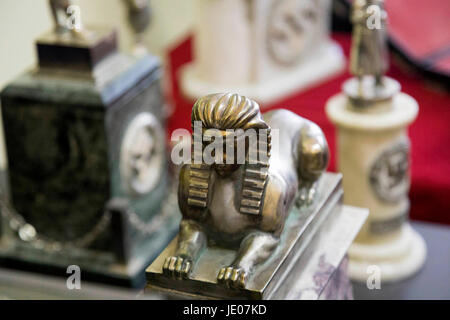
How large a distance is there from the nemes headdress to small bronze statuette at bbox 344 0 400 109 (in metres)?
1.66

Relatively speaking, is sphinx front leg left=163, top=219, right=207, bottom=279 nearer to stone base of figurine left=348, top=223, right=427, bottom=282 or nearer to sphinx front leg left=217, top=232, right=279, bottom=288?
sphinx front leg left=217, top=232, right=279, bottom=288

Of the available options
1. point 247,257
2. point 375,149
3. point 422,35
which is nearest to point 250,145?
point 247,257

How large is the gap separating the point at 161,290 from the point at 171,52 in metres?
4.97

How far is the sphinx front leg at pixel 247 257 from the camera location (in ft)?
7.25

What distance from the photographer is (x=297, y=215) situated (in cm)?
258

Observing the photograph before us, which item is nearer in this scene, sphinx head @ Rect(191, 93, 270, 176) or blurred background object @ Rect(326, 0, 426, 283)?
sphinx head @ Rect(191, 93, 270, 176)

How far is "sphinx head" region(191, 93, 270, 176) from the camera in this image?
216 centimetres

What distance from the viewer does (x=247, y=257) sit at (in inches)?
88.7

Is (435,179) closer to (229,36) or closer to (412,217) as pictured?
(412,217)

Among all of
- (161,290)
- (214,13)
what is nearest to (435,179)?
(214,13)

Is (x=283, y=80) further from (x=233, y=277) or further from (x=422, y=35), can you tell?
(x=233, y=277)

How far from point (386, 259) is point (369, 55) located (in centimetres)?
102

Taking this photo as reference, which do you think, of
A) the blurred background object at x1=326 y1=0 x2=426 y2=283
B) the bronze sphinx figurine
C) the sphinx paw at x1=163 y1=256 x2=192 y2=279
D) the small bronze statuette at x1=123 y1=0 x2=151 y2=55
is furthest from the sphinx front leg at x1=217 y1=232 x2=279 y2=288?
the small bronze statuette at x1=123 y1=0 x2=151 y2=55

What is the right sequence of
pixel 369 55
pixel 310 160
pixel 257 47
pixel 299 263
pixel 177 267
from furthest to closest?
pixel 257 47 < pixel 369 55 < pixel 310 160 < pixel 299 263 < pixel 177 267
